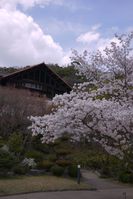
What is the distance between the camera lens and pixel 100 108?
458 inches

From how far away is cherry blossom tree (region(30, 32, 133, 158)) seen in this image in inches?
457

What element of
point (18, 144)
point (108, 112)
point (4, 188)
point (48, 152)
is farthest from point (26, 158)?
point (108, 112)

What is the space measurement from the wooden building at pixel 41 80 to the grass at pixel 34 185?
21057 millimetres

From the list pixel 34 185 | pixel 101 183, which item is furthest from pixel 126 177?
pixel 34 185

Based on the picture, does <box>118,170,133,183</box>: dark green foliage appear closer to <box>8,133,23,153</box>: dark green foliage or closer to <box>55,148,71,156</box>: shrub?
<box>55,148,71,156</box>: shrub

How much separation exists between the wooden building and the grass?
69.1 ft

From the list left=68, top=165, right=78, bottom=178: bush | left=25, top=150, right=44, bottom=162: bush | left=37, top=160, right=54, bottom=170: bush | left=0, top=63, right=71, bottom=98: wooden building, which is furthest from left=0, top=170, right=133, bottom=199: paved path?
left=0, top=63, right=71, bottom=98: wooden building

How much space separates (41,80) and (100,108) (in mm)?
30934

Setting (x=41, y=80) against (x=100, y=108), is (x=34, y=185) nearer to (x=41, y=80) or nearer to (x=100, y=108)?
(x=100, y=108)

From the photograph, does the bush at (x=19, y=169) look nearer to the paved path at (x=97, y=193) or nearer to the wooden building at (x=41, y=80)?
the paved path at (x=97, y=193)

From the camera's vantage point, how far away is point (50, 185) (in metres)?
17.2

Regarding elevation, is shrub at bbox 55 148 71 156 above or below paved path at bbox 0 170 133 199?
above

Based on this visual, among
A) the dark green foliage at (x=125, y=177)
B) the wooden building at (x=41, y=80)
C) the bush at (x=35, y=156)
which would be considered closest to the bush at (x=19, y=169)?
the bush at (x=35, y=156)

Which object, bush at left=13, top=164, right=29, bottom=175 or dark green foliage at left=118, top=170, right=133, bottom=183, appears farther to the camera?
dark green foliage at left=118, top=170, right=133, bottom=183
